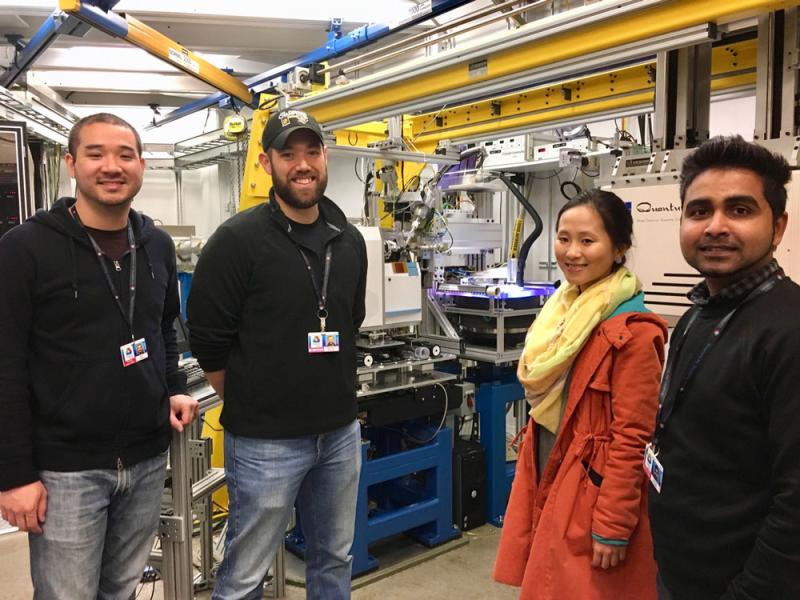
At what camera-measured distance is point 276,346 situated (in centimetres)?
168

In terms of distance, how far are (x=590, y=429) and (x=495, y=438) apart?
197 centimetres

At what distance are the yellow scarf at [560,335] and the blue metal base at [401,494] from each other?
1.41m

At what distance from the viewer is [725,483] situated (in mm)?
1040

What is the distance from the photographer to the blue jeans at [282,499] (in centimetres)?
169

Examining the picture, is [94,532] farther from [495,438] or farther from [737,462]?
[495,438]

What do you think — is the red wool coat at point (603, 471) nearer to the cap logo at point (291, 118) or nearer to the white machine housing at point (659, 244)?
the white machine housing at point (659, 244)

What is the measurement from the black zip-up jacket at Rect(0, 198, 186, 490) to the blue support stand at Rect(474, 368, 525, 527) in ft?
7.15

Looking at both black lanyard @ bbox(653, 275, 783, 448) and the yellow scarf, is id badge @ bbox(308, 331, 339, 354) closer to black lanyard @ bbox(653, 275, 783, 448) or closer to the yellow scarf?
the yellow scarf

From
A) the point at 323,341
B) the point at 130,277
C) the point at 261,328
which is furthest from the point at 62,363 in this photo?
the point at 323,341

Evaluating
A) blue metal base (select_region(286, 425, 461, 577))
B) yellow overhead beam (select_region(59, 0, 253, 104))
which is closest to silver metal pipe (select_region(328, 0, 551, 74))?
yellow overhead beam (select_region(59, 0, 253, 104))

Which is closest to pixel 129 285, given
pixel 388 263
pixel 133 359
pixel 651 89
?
pixel 133 359

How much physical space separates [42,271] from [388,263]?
1828 mm

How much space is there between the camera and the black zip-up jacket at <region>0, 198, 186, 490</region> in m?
1.37

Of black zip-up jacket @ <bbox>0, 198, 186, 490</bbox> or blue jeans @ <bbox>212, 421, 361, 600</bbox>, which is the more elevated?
black zip-up jacket @ <bbox>0, 198, 186, 490</bbox>
